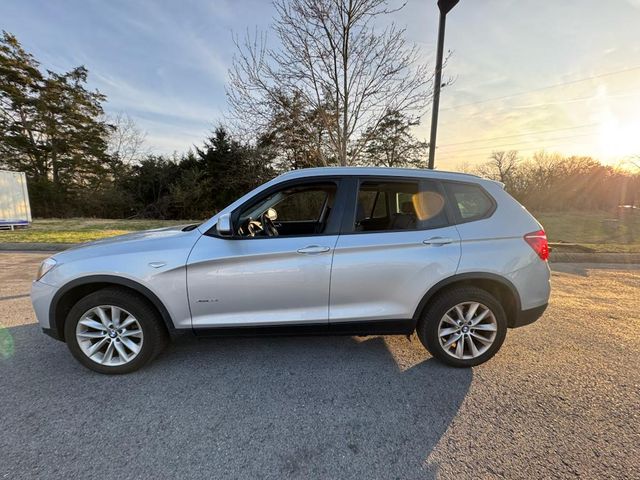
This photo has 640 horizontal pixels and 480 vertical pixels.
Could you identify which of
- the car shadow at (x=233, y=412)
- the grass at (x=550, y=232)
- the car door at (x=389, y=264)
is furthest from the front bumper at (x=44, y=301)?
the grass at (x=550, y=232)

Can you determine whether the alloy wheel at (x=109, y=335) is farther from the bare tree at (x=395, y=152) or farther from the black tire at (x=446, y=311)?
the bare tree at (x=395, y=152)

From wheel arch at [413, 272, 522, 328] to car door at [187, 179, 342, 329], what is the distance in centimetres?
89

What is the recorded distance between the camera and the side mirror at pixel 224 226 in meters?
2.57

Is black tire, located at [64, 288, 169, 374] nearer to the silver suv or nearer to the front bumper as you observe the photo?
the silver suv

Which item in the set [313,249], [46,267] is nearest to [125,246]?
[46,267]

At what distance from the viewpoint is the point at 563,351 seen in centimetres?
318

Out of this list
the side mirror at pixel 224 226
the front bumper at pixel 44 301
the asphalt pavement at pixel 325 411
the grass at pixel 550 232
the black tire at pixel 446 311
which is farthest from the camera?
the grass at pixel 550 232

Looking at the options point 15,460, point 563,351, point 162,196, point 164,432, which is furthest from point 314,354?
point 162,196

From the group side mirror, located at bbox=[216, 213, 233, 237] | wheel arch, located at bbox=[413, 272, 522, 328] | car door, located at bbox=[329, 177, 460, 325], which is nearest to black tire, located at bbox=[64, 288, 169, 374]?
side mirror, located at bbox=[216, 213, 233, 237]

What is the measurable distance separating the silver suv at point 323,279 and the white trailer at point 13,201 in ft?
49.8

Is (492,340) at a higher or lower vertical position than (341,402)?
higher

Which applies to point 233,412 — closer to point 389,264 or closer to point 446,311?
point 389,264

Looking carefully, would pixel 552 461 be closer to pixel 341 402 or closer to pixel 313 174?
pixel 341 402

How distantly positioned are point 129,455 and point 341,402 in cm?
142
